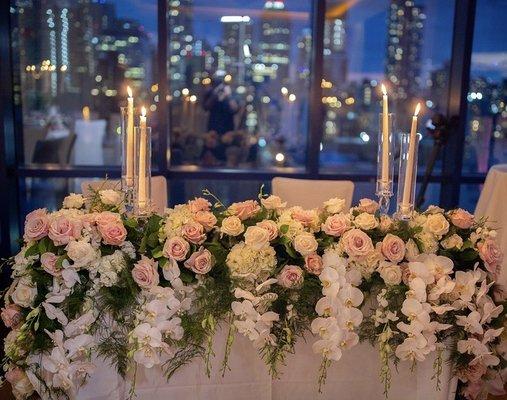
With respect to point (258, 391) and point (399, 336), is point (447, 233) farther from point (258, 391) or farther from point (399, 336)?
point (258, 391)

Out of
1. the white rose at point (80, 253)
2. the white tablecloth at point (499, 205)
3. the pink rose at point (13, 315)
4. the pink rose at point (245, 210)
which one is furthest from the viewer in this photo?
the white tablecloth at point (499, 205)

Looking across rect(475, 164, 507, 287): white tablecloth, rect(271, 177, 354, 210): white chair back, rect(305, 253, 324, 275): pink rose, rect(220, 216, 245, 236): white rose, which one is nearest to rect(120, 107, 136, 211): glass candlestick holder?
rect(220, 216, 245, 236): white rose

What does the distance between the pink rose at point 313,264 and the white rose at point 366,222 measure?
0.57 feet

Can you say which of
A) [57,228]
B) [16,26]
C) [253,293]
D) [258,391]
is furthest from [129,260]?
[16,26]

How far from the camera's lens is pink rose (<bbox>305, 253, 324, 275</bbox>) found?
1878 millimetres

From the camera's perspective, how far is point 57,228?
6.07 feet

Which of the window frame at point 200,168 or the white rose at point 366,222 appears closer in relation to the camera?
the white rose at point 366,222

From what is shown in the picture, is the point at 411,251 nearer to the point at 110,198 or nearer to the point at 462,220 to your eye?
the point at 462,220

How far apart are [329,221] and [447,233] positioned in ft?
1.18

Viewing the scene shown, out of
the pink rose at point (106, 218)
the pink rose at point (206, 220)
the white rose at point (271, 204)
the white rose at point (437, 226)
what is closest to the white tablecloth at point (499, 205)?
the white rose at point (437, 226)

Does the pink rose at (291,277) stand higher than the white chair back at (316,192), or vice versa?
the white chair back at (316,192)

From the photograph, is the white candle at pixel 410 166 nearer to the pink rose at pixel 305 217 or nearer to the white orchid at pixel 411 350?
the pink rose at pixel 305 217

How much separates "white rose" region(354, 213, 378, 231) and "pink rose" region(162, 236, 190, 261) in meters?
0.51

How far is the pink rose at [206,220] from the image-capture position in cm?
195
